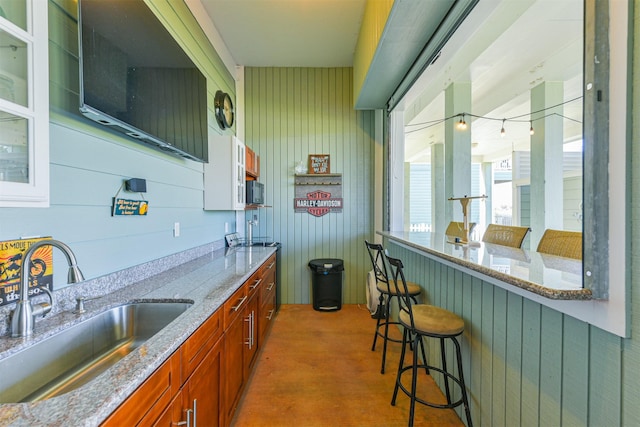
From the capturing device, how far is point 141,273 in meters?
1.72

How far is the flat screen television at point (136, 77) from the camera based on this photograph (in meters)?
1.22

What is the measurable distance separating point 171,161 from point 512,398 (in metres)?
2.63

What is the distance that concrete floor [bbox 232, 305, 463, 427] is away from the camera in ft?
5.88

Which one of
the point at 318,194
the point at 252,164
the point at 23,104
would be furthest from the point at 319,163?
the point at 23,104

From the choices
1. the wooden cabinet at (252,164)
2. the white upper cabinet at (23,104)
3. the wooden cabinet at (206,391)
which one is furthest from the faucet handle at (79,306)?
the wooden cabinet at (252,164)

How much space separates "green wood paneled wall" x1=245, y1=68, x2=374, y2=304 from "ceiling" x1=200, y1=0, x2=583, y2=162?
32 cm

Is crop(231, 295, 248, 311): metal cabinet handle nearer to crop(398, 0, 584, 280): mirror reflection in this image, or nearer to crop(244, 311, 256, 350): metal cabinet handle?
crop(244, 311, 256, 350): metal cabinet handle

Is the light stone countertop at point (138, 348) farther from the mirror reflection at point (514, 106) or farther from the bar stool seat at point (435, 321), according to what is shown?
the mirror reflection at point (514, 106)

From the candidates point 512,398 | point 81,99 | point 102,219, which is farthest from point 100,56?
point 512,398

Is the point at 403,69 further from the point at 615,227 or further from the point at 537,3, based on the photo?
the point at 615,227

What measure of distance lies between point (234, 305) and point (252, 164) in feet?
7.23

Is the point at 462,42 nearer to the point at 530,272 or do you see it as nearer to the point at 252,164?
the point at 530,272

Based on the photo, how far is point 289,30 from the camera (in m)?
3.09

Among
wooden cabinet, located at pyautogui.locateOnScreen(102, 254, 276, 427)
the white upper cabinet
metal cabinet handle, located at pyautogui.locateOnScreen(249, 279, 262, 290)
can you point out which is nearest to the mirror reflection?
metal cabinet handle, located at pyautogui.locateOnScreen(249, 279, 262, 290)
